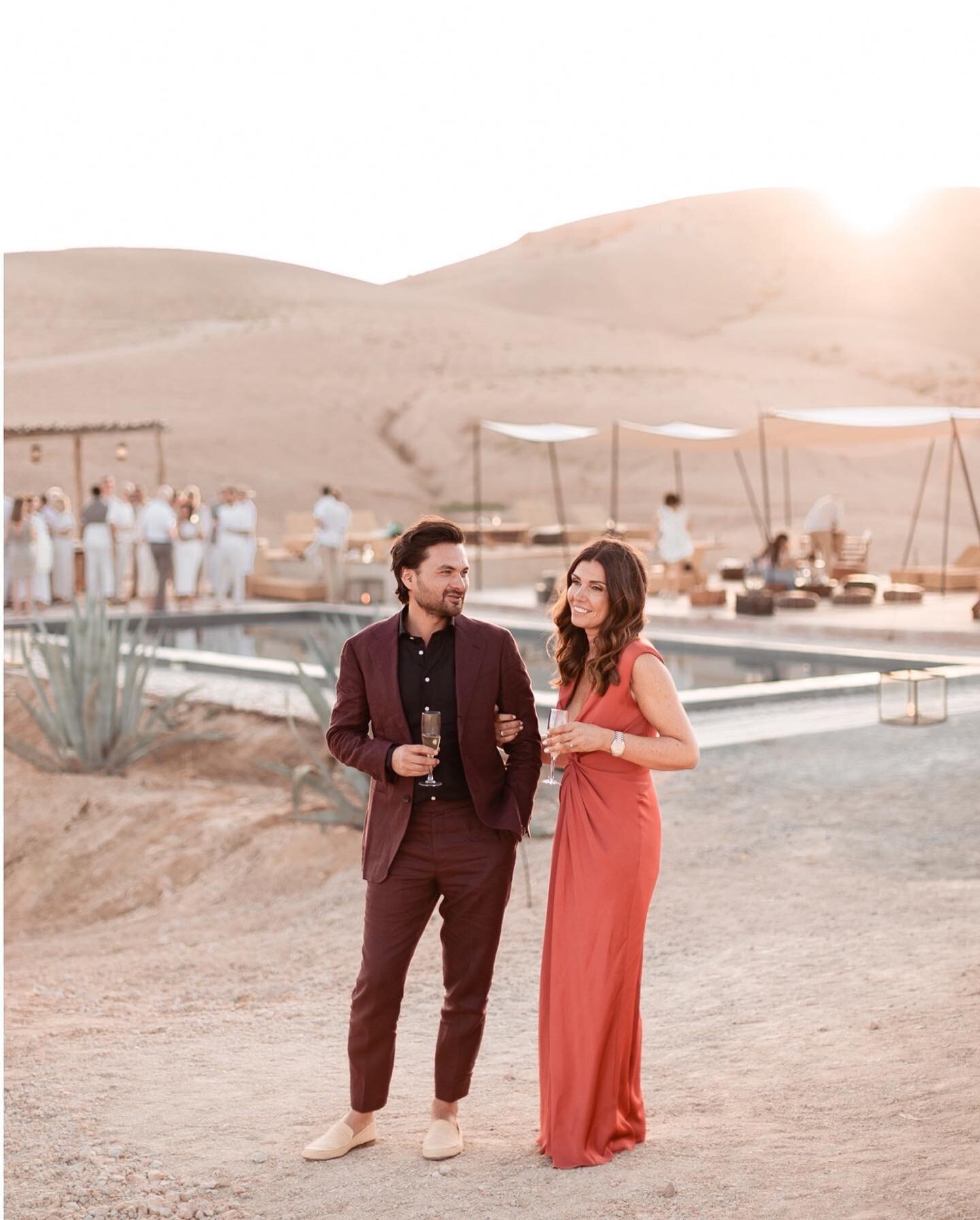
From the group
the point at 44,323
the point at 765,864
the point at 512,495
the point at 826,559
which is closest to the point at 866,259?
the point at 44,323

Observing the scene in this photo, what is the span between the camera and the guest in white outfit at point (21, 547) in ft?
55.0

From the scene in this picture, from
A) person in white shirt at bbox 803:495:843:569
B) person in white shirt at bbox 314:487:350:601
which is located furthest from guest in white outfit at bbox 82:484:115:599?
person in white shirt at bbox 803:495:843:569

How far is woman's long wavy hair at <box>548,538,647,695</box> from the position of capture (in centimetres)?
335

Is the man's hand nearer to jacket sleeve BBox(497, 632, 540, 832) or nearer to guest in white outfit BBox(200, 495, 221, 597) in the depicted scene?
jacket sleeve BBox(497, 632, 540, 832)

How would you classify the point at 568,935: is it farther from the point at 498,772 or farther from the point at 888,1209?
the point at 888,1209

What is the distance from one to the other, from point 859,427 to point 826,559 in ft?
8.54

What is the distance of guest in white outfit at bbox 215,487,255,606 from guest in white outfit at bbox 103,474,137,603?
112cm

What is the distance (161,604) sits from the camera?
17328mm

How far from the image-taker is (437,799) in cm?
347

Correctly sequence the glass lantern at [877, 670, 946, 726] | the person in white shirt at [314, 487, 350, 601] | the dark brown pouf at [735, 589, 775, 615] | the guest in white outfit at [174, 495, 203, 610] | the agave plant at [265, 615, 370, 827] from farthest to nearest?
1. the person in white shirt at [314, 487, 350, 601]
2. the guest in white outfit at [174, 495, 203, 610]
3. the dark brown pouf at [735, 589, 775, 615]
4. the glass lantern at [877, 670, 946, 726]
5. the agave plant at [265, 615, 370, 827]

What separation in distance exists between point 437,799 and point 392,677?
304 millimetres

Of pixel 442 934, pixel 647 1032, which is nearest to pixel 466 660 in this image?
pixel 442 934

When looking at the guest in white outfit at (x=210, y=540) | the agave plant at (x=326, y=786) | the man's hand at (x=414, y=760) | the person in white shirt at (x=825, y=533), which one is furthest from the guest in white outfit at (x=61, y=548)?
the man's hand at (x=414, y=760)

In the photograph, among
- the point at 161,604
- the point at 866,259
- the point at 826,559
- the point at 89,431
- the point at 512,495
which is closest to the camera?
the point at 161,604
